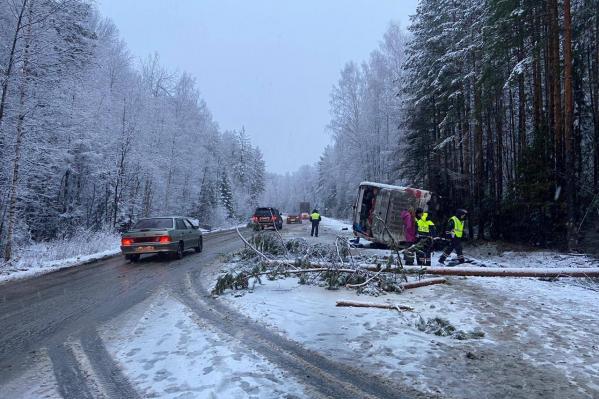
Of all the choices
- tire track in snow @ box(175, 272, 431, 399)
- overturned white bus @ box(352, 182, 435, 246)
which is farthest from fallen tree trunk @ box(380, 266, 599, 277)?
overturned white bus @ box(352, 182, 435, 246)

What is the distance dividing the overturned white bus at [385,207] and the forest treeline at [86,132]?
1292cm

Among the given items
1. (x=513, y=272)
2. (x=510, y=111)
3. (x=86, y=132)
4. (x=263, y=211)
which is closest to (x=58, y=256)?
(x=86, y=132)

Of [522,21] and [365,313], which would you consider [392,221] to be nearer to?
[522,21]

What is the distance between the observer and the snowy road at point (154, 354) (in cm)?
399

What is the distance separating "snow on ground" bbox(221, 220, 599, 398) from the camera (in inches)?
169

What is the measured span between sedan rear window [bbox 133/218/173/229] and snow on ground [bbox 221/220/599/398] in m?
Answer: 6.64

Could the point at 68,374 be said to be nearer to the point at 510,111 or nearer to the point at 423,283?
the point at 423,283

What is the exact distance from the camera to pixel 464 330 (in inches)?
233

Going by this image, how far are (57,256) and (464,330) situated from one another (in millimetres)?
14592

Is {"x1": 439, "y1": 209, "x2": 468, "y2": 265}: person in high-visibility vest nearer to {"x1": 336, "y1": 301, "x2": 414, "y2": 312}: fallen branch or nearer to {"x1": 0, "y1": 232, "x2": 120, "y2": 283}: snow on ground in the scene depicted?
{"x1": 336, "y1": 301, "x2": 414, "y2": 312}: fallen branch

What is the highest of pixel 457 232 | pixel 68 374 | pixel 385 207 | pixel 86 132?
pixel 86 132

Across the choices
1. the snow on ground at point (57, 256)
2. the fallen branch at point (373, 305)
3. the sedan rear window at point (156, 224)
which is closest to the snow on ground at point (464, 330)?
the fallen branch at point (373, 305)

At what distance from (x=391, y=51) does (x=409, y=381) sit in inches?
1381

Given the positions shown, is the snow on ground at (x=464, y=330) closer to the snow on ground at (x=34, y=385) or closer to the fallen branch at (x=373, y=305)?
the fallen branch at (x=373, y=305)
